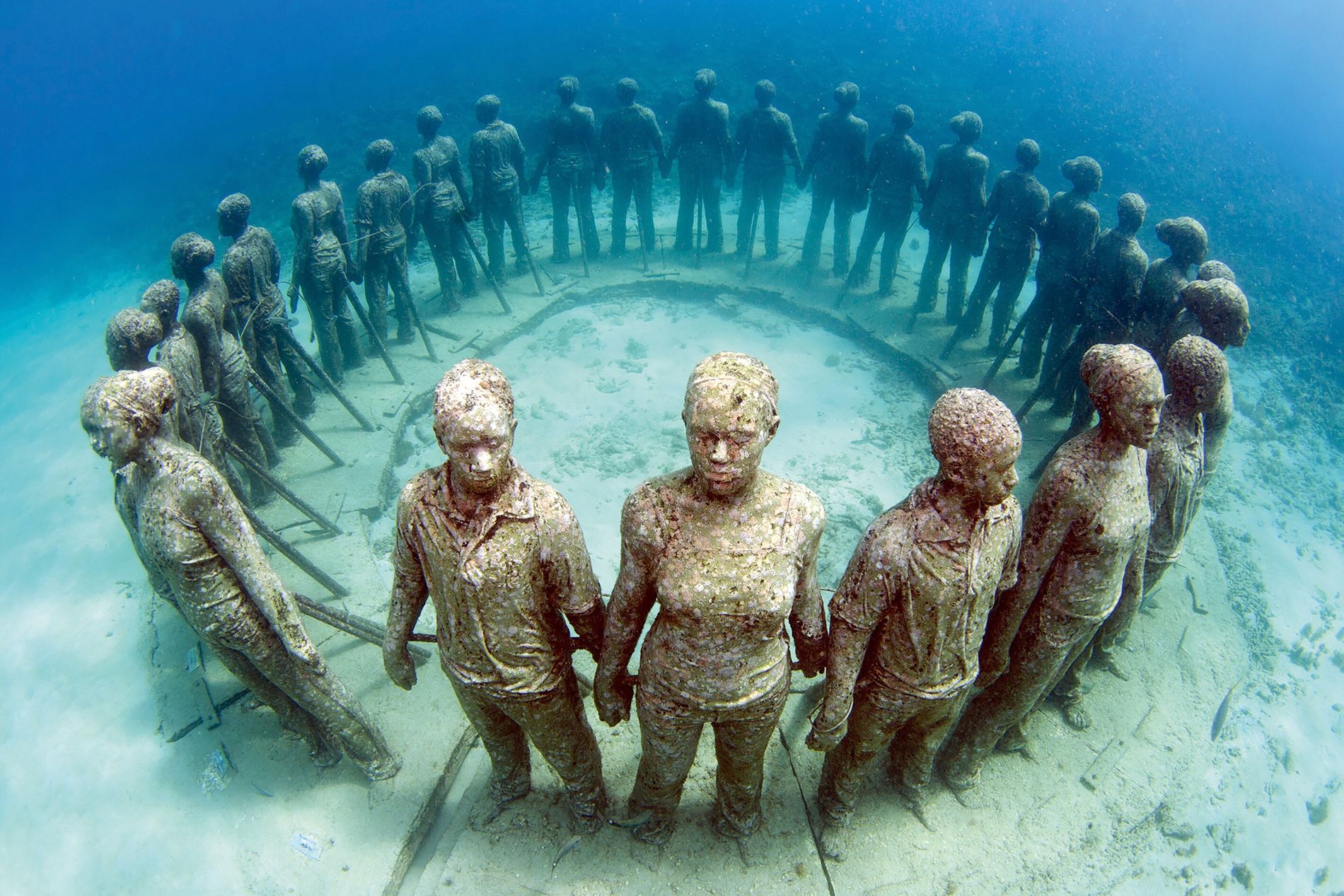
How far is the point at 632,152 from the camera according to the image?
1113 cm

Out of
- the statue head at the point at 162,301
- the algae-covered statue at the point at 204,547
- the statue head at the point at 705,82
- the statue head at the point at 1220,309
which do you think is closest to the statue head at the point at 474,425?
the algae-covered statue at the point at 204,547

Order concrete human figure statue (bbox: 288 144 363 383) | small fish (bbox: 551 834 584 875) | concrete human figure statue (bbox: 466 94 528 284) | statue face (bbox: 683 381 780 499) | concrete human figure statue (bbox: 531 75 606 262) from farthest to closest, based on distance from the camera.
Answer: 1. concrete human figure statue (bbox: 531 75 606 262)
2. concrete human figure statue (bbox: 466 94 528 284)
3. concrete human figure statue (bbox: 288 144 363 383)
4. small fish (bbox: 551 834 584 875)
5. statue face (bbox: 683 381 780 499)

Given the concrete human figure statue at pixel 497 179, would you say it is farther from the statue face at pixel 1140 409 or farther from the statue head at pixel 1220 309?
the statue face at pixel 1140 409

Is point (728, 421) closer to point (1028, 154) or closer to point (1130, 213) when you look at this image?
point (1130, 213)

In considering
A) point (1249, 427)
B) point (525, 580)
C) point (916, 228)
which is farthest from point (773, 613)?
point (916, 228)

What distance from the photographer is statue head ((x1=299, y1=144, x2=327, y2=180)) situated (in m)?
7.70

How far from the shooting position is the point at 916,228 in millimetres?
15523

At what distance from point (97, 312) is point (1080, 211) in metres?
19.0

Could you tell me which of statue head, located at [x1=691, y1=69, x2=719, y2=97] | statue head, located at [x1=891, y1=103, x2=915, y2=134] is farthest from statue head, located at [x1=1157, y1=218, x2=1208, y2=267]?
statue head, located at [x1=691, y1=69, x2=719, y2=97]

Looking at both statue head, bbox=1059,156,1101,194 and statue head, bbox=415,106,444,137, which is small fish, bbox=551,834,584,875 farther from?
statue head, bbox=415,106,444,137

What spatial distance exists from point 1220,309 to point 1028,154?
14.7 feet

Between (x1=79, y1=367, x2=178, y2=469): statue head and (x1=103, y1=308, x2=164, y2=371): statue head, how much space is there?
198 centimetres

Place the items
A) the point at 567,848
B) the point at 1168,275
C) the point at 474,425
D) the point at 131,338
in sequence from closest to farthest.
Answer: the point at 474,425, the point at 567,848, the point at 131,338, the point at 1168,275

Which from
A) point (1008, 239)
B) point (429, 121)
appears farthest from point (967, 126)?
point (429, 121)
